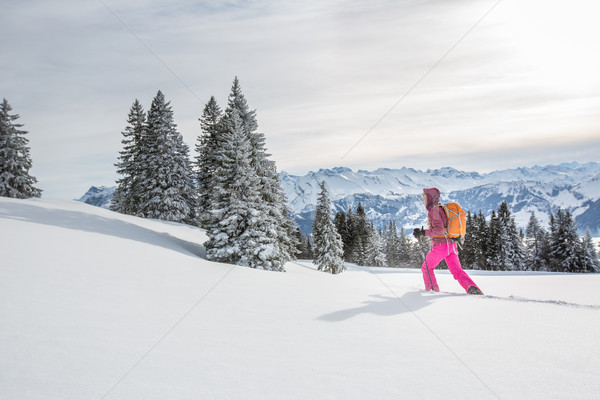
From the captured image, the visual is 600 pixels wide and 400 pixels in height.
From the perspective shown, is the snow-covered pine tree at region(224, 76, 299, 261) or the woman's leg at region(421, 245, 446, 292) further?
the snow-covered pine tree at region(224, 76, 299, 261)

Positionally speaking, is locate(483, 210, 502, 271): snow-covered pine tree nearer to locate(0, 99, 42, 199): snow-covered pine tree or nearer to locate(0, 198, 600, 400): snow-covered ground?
locate(0, 198, 600, 400): snow-covered ground

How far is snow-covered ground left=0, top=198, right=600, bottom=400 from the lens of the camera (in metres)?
2.92

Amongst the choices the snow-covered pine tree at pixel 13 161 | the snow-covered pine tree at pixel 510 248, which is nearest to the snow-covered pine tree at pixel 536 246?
the snow-covered pine tree at pixel 510 248

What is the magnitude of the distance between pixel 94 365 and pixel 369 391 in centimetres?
251

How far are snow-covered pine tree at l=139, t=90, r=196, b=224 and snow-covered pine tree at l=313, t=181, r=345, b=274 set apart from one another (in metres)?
14.1

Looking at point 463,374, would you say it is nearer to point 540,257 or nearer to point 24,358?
A: point 24,358

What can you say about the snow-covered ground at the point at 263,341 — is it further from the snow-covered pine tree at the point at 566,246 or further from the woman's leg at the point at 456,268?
the snow-covered pine tree at the point at 566,246

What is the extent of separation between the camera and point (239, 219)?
55.8 feet

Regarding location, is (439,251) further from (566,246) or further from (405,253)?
(405,253)

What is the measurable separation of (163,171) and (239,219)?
20.9 m

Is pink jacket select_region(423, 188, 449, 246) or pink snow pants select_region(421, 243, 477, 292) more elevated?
pink jacket select_region(423, 188, 449, 246)

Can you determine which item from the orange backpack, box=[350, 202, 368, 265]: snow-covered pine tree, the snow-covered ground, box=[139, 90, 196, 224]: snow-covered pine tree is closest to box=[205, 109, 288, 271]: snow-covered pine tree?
the snow-covered ground

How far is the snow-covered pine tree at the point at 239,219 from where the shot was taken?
53.3 feet

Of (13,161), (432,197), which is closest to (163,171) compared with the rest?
(13,161)
